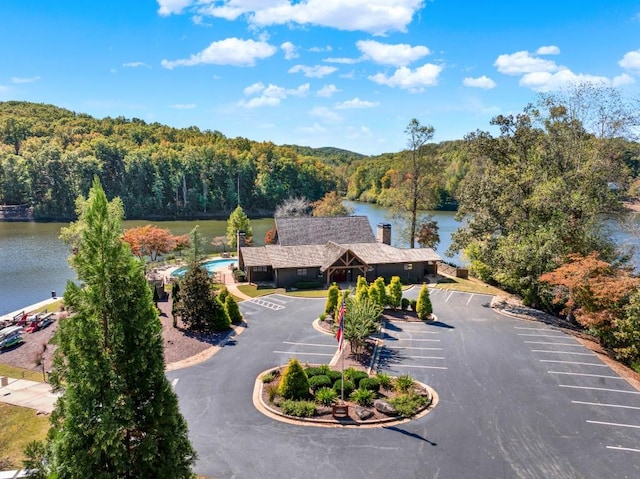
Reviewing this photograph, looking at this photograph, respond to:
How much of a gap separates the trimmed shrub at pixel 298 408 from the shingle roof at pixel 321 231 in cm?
2689

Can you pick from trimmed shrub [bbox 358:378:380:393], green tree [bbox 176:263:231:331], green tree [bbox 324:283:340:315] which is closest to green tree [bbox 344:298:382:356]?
trimmed shrub [bbox 358:378:380:393]

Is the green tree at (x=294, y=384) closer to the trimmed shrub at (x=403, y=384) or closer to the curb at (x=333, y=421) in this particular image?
the curb at (x=333, y=421)

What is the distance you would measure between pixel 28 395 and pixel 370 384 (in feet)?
54.6

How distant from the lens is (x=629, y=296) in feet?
85.7

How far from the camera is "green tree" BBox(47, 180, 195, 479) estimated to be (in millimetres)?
9422

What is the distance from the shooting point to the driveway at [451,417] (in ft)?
53.6

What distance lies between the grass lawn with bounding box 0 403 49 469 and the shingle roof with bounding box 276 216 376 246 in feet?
95.1

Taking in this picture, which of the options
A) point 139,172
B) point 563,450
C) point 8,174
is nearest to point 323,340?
point 563,450

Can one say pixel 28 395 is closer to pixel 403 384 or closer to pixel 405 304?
pixel 403 384

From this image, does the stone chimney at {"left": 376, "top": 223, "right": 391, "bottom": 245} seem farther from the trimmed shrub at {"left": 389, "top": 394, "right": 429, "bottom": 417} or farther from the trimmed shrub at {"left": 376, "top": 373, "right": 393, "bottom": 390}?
the trimmed shrub at {"left": 389, "top": 394, "right": 429, "bottom": 417}

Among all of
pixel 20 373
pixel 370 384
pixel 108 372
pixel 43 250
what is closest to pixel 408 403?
pixel 370 384

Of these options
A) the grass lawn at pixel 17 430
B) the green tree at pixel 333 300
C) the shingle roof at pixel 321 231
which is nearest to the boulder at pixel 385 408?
the green tree at pixel 333 300

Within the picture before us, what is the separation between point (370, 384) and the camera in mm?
21484

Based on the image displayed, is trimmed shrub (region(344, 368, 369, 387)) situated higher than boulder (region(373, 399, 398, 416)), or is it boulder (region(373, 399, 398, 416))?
trimmed shrub (region(344, 368, 369, 387))
